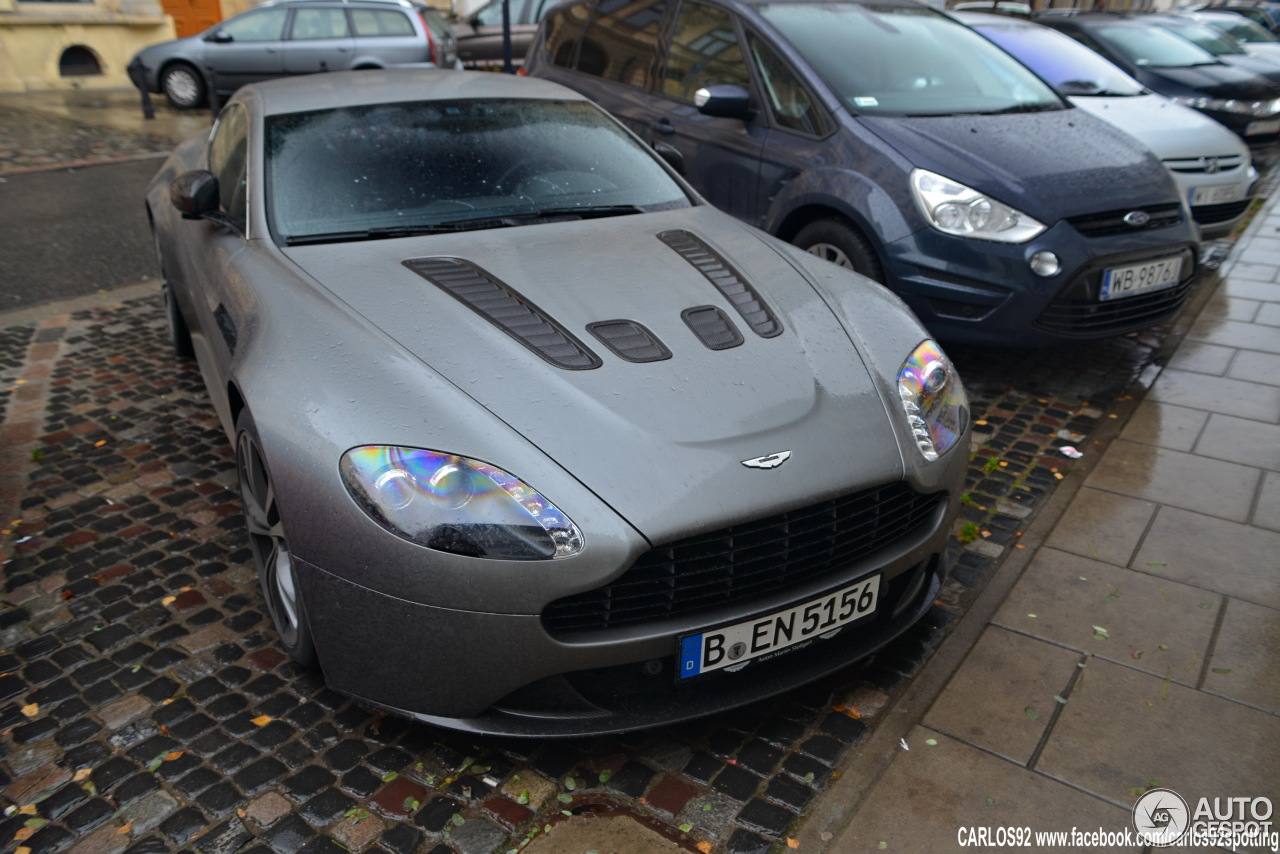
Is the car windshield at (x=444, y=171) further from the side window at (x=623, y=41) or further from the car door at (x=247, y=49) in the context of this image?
the car door at (x=247, y=49)

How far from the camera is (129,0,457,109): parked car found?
13.2 meters

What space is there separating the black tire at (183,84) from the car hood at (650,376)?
1219 centimetres

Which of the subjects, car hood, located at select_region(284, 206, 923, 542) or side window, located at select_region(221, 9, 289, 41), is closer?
car hood, located at select_region(284, 206, 923, 542)

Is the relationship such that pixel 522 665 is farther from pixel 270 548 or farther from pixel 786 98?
pixel 786 98

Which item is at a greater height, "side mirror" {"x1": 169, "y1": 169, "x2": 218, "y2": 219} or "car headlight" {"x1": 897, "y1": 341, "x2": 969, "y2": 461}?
"side mirror" {"x1": 169, "y1": 169, "x2": 218, "y2": 219}

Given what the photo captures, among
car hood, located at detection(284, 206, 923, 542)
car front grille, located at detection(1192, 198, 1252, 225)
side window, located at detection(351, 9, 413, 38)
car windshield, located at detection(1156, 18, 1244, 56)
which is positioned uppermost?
car hood, located at detection(284, 206, 923, 542)

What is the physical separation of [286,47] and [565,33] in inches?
312

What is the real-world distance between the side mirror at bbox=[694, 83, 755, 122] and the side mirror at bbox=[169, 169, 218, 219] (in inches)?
105

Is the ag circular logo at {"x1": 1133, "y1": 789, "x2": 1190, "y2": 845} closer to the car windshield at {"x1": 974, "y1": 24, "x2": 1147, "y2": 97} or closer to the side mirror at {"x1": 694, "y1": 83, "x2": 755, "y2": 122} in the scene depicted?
the side mirror at {"x1": 694, "y1": 83, "x2": 755, "y2": 122}

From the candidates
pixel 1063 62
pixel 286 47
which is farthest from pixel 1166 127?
pixel 286 47

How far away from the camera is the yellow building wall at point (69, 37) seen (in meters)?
15.2

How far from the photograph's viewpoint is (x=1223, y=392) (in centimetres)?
487

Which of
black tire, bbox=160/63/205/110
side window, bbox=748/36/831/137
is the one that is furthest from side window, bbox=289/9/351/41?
side window, bbox=748/36/831/137

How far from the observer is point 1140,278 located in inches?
184
